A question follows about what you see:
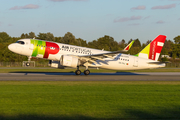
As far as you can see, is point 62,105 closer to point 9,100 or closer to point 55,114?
point 55,114

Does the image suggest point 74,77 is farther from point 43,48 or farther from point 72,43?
point 72,43

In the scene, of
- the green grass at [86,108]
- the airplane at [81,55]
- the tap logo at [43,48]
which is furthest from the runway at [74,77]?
the green grass at [86,108]

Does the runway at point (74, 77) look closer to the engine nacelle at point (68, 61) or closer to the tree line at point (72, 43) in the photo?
the engine nacelle at point (68, 61)

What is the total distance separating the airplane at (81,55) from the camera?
31234 millimetres

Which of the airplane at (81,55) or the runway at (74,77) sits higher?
the airplane at (81,55)

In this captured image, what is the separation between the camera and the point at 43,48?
31375mm

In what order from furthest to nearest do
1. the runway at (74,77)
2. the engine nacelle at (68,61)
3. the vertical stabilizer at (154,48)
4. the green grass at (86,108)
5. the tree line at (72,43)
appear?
the tree line at (72,43) < the vertical stabilizer at (154,48) < the engine nacelle at (68,61) < the runway at (74,77) < the green grass at (86,108)

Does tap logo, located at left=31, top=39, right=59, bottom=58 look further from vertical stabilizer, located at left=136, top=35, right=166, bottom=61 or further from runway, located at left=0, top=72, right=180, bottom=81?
vertical stabilizer, located at left=136, top=35, right=166, bottom=61

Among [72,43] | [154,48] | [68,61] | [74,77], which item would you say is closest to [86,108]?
[74,77]

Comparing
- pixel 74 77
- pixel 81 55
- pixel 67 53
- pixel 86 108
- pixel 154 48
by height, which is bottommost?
pixel 86 108

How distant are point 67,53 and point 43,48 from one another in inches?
132

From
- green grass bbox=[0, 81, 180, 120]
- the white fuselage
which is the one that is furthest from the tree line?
green grass bbox=[0, 81, 180, 120]

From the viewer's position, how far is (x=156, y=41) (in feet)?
121

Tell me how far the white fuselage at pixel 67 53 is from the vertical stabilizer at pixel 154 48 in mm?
1135
